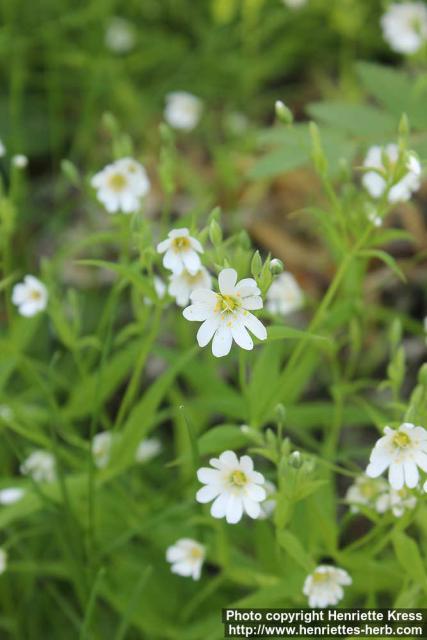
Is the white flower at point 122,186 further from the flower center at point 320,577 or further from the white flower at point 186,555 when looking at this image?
the flower center at point 320,577

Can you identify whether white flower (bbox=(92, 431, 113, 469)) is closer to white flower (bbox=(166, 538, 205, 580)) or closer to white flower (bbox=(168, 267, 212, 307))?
white flower (bbox=(166, 538, 205, 580))

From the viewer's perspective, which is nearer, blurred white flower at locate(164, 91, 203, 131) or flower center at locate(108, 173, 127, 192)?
flower center at locate(108, 173, 127, 192)

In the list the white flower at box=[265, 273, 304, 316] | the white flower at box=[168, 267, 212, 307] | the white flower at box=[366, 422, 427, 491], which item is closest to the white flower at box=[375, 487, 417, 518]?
the white flower at box=[366, 422, 427, 491]

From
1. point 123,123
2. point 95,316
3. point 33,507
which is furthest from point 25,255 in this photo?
point 33,507

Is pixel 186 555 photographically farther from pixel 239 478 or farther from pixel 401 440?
pixel 401 440

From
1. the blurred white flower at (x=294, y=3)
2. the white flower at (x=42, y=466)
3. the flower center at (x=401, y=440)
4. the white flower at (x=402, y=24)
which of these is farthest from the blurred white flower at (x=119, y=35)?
the flower center at (x=401, y=440)

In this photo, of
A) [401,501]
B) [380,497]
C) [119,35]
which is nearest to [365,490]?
[380,497]
